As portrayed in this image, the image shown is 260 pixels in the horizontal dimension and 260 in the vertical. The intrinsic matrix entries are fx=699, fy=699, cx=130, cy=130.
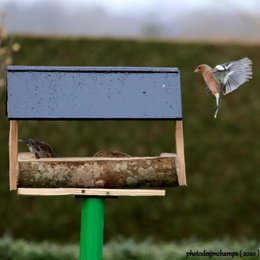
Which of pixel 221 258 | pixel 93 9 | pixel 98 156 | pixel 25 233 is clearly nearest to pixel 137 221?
pixel 25 233

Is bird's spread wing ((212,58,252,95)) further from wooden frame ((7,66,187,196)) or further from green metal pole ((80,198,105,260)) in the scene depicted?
green metal pole ((80,198,105,260))

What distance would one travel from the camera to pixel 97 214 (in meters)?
4.01

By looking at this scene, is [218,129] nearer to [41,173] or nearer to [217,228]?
[217,228]

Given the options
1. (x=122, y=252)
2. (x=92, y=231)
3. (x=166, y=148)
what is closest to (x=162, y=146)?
(x=166, y=148)

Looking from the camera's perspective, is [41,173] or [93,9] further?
[93,9]

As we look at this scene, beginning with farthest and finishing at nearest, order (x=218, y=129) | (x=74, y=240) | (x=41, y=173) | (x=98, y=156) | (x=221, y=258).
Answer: (x=218, y=129), (x=74, y=240), (x=221, y=258), (x=98, y=156), (x=41, y=173)

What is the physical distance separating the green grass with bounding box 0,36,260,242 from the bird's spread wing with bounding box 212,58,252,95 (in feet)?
16.4

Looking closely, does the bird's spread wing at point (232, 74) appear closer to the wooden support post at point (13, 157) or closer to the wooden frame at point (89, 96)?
the wooden frame at point (89, 96)

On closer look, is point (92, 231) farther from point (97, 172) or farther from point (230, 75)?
point (230, 75)

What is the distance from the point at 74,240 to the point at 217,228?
5.93 ft

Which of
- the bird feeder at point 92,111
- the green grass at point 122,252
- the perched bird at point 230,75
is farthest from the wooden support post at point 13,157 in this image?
the green grass at point 122,252

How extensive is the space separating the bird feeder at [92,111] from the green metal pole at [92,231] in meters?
0.10

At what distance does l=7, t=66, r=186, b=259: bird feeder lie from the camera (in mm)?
3779

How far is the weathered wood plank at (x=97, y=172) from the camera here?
3.86 metres
